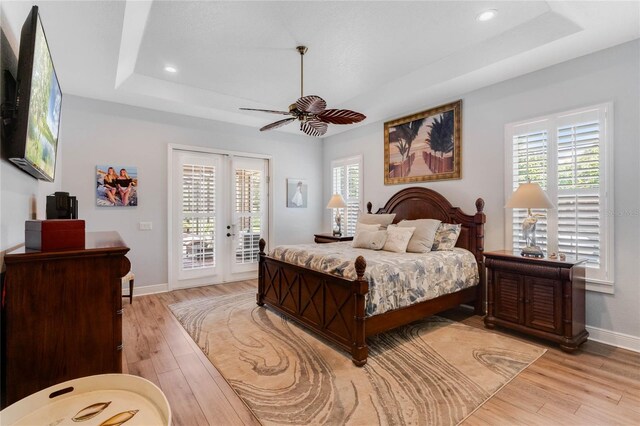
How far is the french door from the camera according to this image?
5016mm

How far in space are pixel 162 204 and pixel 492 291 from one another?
186 inches

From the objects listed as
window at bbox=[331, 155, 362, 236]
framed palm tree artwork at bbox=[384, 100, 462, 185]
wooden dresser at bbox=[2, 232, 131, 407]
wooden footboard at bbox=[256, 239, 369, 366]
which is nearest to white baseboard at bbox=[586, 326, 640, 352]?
framed palm tree artwork at bbox=[384, 100, 462, 185]

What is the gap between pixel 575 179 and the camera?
3.17 metres

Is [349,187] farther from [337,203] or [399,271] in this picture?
[399,271]

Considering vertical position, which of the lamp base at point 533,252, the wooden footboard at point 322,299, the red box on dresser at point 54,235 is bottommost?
Answer: the wooden footboard at point 322,299

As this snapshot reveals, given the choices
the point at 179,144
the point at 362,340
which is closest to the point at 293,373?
the point at 362,340

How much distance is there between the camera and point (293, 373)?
8.20 feet

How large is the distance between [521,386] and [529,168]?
2.37 metres

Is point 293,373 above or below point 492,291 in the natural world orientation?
below

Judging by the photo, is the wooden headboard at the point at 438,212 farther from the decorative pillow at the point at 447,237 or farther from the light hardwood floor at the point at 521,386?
the light hardwood floor at the point at 521,386

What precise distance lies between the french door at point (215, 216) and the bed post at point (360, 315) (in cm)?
348

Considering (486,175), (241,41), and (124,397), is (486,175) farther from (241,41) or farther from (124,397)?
(124,397)

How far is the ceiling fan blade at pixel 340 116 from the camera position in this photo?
120 inches

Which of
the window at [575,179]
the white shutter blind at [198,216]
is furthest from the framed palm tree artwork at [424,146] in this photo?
the white shutter blind at [198,216]
